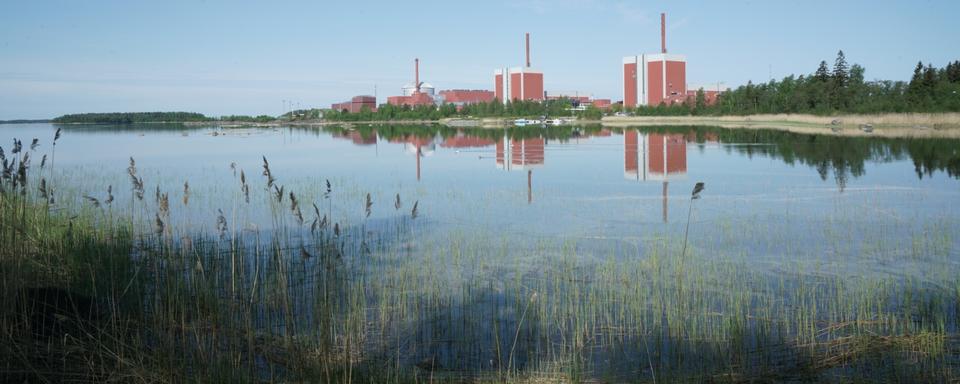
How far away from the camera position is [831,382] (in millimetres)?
4703

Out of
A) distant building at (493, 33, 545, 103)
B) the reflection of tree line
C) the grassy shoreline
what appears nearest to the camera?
the reflection of tree line

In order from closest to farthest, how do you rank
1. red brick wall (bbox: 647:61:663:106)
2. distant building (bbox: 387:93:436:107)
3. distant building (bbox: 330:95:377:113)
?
Answer: red brick wall (bbox: 647:61:663:106)
distant building (bbox: 387:93:436:107)
distant building (bbox: 330:95:377:113)

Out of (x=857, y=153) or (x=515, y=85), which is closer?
(x=857, y=153)

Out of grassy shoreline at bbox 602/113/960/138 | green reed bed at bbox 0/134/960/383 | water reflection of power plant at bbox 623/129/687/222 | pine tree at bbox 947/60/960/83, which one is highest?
pine tree at bbox 947/60/960/83

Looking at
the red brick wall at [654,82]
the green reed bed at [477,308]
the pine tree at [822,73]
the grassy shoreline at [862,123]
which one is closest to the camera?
the green reed bed at [477,308]

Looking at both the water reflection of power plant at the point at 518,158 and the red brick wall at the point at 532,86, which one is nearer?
the water reflection of power plant at the point at 518,158

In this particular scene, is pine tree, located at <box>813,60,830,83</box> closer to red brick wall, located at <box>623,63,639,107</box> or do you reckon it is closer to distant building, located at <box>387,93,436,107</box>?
red brick wall, located at <box>623,63,639,107</box>

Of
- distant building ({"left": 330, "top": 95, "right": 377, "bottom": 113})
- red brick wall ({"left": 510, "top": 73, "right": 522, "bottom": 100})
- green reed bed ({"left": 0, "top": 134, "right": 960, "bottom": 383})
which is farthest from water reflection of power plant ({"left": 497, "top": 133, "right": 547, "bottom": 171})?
distant building ({"left": 330, "top": 95, "right": 377, "bottom": 113})

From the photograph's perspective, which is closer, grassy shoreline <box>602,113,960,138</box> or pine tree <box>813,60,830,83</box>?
→ grassy shoreline <box>602,113,960,138</box>

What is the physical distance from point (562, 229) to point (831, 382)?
20.5 feet

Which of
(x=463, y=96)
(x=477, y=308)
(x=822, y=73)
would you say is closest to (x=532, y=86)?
(x=463, y=96)

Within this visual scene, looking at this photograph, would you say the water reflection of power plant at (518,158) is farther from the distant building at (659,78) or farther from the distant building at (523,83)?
the distant building at (523,83)

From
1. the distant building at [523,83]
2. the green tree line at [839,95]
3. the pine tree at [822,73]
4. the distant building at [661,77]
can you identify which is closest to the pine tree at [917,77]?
the green tree line at [839,95]

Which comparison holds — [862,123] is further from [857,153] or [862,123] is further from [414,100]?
[414,100]
